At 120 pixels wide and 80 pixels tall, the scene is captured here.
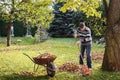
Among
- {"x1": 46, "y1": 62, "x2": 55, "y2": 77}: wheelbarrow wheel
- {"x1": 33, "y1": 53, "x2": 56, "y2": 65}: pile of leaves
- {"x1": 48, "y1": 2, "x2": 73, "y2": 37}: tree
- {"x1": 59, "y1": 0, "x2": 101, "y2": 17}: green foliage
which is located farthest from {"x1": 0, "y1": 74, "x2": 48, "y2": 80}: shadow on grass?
{"x1": 48, "y1": 2, "x2": 73, "y2": 37}: tree

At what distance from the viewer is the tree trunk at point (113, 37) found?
1381 centimetres

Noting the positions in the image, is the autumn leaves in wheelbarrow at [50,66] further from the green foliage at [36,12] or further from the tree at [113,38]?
the green foliage at [36,12]

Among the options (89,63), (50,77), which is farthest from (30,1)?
(50,77)

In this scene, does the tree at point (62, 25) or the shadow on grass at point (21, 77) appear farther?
the tree at point (62, 25)

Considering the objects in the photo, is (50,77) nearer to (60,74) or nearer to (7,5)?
(60,74)

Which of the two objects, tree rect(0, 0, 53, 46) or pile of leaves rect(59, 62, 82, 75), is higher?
tree rect(0, 0, 53, 46)

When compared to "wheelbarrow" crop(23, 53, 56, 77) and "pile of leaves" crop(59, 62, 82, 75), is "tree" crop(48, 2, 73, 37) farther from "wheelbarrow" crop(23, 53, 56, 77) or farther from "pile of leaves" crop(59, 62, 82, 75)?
"wheelbarrow" crop(23, 53, 56, 77)

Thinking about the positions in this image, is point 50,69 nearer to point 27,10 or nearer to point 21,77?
point 21,77

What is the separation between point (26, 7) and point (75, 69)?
13846mm

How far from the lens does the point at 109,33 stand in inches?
548

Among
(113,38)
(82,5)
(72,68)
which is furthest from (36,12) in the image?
(113,38)

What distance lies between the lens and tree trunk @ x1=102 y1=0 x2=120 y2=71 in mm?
13812

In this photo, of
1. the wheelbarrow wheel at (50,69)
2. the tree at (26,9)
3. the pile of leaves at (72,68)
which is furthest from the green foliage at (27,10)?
the wheelbarrow wheel at (50,69)

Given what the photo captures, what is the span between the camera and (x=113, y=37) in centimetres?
1385
